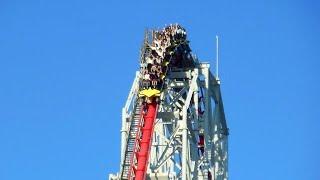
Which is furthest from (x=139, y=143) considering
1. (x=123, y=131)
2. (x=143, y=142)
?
(x=123, y=131)

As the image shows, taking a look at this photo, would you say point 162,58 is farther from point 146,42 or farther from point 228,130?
point 228,130

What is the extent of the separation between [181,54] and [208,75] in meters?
4.18

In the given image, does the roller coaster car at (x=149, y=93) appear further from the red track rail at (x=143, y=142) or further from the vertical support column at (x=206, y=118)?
the vertical support column at (x=206, y=118)

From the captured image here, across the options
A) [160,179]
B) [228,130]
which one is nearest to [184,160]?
[160,179]

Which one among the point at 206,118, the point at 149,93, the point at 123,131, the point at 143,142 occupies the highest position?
the point at 206,118

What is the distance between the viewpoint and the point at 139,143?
161375 millimetres

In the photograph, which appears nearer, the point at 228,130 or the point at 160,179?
the point at 160,179

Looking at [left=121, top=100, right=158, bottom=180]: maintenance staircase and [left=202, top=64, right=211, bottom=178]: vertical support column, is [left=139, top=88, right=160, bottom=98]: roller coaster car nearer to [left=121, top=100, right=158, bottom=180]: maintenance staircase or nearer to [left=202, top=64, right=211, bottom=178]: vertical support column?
[left=121, top=100, right=158, bottom=180]: maintenance staircase

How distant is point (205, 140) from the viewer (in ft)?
547

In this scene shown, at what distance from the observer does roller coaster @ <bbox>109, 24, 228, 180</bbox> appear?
161 meters

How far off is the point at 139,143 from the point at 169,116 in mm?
4956

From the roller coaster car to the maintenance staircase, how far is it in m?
0.95

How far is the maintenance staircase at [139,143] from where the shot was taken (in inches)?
6284

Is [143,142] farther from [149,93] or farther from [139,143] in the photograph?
[149,93]
